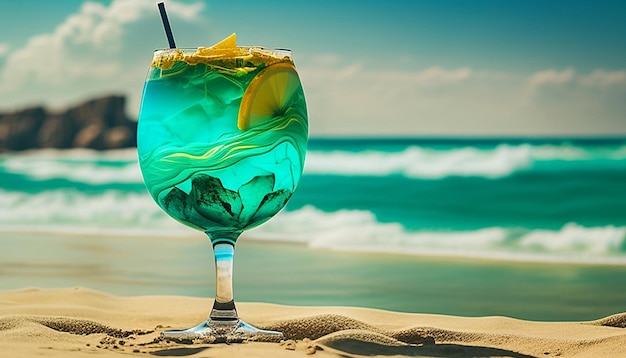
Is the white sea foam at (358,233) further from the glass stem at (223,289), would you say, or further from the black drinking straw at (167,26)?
the black drinking straw at (167,26)

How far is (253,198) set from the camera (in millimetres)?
2322

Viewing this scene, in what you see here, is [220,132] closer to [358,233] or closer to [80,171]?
[358,233]

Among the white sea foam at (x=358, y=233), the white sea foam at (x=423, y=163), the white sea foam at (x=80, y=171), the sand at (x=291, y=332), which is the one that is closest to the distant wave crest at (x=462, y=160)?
the white sea foam at (x=423, y=163)

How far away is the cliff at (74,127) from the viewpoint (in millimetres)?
29109

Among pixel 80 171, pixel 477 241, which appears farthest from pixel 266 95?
pixel 80 171

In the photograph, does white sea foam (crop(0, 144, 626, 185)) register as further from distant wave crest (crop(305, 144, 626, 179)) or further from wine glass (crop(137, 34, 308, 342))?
wine glass (crop(137, 34, 308, 342))

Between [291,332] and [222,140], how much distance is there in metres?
0.63

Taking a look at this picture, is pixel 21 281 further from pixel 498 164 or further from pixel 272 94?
pixel 498 164

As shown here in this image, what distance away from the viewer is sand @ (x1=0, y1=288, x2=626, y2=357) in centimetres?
221

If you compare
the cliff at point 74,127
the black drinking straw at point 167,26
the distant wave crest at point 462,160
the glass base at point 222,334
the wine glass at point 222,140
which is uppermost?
the cliff at point 74,127

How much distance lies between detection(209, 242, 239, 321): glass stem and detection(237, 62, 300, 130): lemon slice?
0.36m

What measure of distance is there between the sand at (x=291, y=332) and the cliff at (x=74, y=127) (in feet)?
87.0

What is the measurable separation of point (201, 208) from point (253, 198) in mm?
131

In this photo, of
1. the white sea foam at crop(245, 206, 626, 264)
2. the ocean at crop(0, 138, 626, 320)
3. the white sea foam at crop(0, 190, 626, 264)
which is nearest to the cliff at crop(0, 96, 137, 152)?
the ocean at crop(0, 138, 626, 320)
